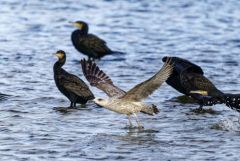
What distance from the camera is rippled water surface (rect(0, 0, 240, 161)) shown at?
11.6m

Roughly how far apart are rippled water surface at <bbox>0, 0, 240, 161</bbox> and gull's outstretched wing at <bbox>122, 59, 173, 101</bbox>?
1.72ft

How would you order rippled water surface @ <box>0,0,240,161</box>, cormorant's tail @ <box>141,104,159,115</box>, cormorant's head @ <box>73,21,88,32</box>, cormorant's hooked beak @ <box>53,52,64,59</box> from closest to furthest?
rippled water surface @ <box>0,0,240,161</box>, cormorant's tail @ <box>141,104,159,115</box>, cormorant's hooked beak @ <box>53,52,64,59</box>, cormorant's head @ <box>73,21,88,32</box>

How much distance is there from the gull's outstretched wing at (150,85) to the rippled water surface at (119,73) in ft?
1.72

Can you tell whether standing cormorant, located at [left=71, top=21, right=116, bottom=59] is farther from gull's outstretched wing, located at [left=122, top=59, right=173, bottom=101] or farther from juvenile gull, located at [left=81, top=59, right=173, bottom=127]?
gull's outstretched wing, located at [left=122, top=59, right=173, bottom=101]

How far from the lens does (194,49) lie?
22250 millimetres

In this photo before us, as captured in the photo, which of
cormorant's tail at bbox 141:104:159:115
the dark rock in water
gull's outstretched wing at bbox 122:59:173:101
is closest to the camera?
gull's outstretched wing at bbox 122:59:173:101

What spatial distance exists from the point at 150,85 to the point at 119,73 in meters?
5.79

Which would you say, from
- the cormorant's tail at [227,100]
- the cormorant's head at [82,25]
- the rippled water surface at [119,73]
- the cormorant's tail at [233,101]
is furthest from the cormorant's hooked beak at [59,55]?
the cormorant's head at [82,25]

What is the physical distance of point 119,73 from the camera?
18.4 meters

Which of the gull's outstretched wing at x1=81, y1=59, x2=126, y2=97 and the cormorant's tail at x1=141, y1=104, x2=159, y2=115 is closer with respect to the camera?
the cormorant's tail at x1=141, y1=104, x2=159, y2=115

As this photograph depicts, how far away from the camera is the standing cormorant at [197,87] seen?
1411 cm

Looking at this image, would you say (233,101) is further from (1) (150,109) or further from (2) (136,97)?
(2) (136,97)

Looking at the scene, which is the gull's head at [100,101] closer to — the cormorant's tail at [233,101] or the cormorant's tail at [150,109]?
the cormorant's tail at [150,109]

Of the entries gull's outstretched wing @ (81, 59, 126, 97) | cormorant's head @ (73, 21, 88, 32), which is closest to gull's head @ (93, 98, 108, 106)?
gull's outstretched wing @ (81, 59, 126, 97)
